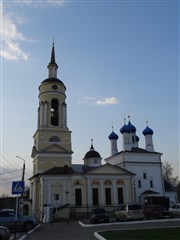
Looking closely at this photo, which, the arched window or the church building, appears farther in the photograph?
the arched window

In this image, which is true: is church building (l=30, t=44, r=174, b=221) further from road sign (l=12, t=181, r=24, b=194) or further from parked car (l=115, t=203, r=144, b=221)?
road sign (l=12, t=181, r=24, b=194)

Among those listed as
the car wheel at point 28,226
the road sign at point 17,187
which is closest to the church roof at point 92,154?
the car wheel at point 28,226

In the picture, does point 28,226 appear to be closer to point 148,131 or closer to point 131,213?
point 131,213

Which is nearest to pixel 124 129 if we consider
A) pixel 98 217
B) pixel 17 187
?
pixel 98 217

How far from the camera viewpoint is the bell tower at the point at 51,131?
4825 centimetres

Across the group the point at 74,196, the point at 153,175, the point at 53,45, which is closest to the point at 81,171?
the point at 74,196

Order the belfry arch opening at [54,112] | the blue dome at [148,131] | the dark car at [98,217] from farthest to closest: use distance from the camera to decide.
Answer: the blue dome at [148,131] → the belfry arch opening at [54,112] → the dark car at [98,217]

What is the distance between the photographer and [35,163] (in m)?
49.8

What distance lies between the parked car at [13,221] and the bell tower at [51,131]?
24.4m

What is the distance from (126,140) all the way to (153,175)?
7.90 meters

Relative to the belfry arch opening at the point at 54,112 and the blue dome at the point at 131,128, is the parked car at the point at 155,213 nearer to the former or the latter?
the belfry arch opening at the point at 54,112

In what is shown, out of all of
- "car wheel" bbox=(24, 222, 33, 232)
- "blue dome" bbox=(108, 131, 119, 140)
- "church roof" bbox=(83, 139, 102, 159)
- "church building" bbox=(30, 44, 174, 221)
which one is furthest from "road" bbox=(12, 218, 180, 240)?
"blue dome" bbox=(108, 131, 119, 140)

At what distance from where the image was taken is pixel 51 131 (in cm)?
4969

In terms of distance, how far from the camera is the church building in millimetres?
45188
